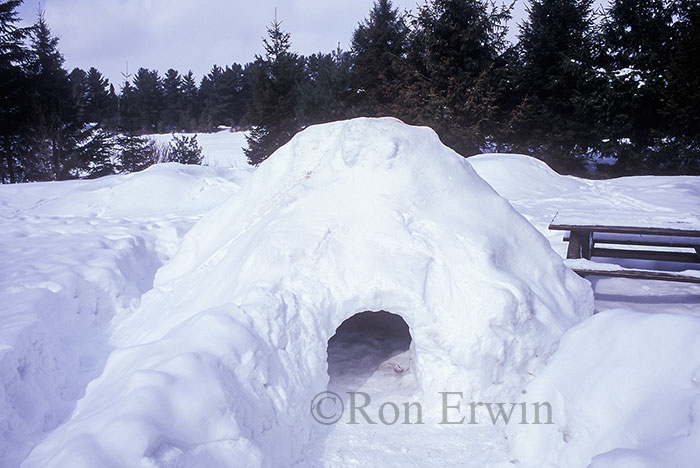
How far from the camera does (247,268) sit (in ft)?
10.8

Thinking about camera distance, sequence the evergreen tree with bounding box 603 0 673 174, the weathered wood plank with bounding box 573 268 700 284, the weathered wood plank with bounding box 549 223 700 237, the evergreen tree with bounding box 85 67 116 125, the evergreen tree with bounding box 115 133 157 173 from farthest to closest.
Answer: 1. the evergreen tree with bounding box 85 67 116 125
2. the evergreen tree with bounding box 115 133 157 173
3. the evergreen tree with bounding box 603 0 673 174
4. the weathered wood plank with bounding box 549 223 700 237
5. the weathered wood plank with bounding box 573 268 700 284

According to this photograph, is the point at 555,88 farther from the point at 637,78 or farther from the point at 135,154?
the point at 135,154

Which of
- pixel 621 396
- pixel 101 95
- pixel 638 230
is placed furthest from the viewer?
pixel 101 95

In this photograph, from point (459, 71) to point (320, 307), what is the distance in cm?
1292

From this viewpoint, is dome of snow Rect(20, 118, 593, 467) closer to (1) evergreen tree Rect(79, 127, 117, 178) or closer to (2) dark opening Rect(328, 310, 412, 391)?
(2) dark opening Rect(328, 310, 412, 391)

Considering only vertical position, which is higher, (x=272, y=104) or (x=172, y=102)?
(x=172, y=102)

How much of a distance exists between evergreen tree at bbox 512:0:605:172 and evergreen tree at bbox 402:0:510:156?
126cm

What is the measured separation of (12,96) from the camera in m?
15.6

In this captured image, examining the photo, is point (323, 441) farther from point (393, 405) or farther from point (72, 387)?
point (72, 387)

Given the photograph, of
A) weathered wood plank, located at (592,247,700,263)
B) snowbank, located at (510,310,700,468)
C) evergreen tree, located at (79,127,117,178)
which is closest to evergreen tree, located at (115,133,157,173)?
evergreen tree, located at (79,127,117,178)

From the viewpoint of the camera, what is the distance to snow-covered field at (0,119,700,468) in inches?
79.7

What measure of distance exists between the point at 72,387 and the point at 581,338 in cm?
364

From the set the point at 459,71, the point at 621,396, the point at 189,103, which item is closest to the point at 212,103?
the point at 189,103

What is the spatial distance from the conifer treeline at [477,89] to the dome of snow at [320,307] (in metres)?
10.8
